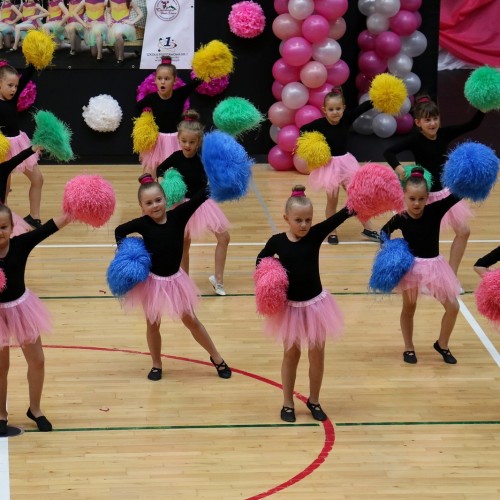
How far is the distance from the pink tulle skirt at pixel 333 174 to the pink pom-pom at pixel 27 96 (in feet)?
12.3

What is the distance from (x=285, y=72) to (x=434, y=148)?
3.80m

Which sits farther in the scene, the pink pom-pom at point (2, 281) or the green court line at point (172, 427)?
the green court line at point (172, 427)

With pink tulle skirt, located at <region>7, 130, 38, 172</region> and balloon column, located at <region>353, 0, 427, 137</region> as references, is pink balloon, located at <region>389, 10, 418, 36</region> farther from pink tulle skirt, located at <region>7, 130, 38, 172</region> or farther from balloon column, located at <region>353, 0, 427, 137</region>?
pink tulle skirt, located at <region>7, 130, 38, 172</region>

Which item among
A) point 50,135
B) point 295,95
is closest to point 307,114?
point 295,95

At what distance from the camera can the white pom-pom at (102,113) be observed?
1172cm

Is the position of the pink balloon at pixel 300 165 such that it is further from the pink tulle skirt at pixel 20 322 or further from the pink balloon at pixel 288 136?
the pink tulle skirt at pixel 20 322

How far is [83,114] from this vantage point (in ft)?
38.8

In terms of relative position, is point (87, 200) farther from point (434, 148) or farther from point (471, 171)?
point (434, 148)

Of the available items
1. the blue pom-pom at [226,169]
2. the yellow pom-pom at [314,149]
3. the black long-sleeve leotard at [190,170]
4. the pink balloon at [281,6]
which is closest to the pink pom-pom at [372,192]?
the blue pom-pom at [226,169]

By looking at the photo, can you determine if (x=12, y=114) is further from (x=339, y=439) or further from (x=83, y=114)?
(x=339, y=439)

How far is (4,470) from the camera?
216 inches

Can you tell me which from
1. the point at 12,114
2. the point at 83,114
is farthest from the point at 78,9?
the point at 12,114

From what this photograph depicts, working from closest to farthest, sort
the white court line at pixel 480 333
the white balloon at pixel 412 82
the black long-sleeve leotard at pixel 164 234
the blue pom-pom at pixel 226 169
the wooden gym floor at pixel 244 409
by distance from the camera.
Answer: the wooden gym floor at pixel 244 409 < the black long-sleeve leotard at pixel 164 234 < the blue pom-pom at pixel 226 169 < the white court line at pixel 480 333 < the white balloon at pixel 412 82

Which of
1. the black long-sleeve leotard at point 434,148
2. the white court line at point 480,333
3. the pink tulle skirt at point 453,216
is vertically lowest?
the white court line at point 480,333
